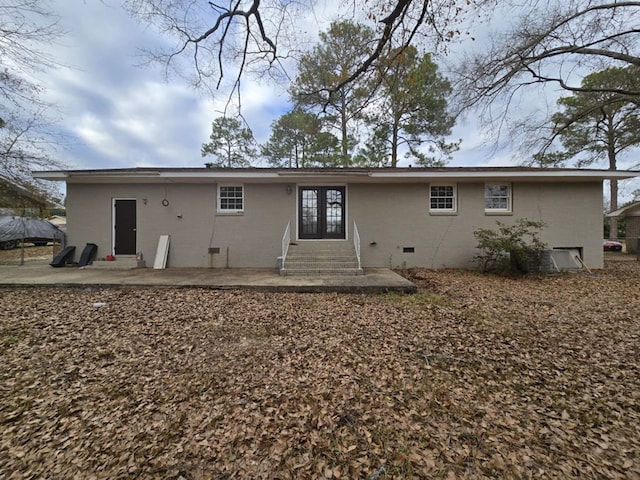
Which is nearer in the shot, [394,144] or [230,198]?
[230,198]

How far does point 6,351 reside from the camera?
306 centimetres

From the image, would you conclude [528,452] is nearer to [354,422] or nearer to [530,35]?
[354,422]

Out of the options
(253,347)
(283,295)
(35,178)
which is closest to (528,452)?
(253,347)

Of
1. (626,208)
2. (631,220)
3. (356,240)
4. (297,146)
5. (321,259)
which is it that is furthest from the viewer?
(631,220)

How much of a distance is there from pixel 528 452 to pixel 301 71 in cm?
827

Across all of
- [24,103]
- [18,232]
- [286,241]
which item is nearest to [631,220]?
[286,241]

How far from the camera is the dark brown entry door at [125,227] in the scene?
8594 mm

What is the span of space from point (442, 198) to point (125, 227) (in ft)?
35.0

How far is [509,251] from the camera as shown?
735cm

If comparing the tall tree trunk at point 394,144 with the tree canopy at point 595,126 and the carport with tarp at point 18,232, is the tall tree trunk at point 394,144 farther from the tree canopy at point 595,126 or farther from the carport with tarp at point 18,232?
the carport with tarp at point 18,232

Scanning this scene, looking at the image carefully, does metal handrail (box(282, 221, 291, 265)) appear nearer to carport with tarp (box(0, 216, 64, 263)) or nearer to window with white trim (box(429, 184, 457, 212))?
window with white trim (box(429, 184, 457, 212))

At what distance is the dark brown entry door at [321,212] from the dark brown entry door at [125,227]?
219 inches

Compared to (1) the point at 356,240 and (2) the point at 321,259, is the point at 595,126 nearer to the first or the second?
(1) the point at 356,240

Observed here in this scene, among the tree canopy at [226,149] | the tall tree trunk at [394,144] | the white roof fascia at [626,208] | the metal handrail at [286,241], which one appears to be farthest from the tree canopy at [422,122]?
the white roof fascia at [626,208]
